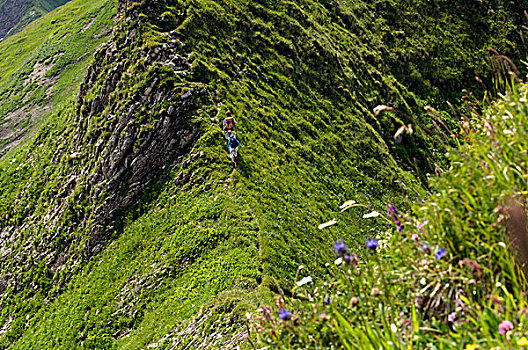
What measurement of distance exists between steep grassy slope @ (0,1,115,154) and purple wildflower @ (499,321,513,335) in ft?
239

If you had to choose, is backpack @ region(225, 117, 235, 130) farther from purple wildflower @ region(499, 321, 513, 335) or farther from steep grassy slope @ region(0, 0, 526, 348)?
purple wildflower @ region(499, 321, 513, 335)

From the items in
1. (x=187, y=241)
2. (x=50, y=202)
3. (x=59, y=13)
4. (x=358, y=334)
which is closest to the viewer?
(x=358, y=334)

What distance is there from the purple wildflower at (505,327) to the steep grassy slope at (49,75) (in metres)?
73.0

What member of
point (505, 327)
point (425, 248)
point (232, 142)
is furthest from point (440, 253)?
point (232, 142)

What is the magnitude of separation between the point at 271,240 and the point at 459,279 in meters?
16.3

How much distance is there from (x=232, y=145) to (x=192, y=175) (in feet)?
11.3

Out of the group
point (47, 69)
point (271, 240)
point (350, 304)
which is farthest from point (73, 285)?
point (47, 69)

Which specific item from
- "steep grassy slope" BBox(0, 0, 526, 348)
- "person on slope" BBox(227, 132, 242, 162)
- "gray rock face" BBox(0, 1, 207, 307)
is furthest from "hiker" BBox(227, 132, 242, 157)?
"gray rock face" BBox(0, 1, 207, 307)

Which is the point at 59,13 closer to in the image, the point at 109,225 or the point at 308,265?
the point at 109,225

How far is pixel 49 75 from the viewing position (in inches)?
3418

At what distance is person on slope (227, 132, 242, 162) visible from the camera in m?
25.3

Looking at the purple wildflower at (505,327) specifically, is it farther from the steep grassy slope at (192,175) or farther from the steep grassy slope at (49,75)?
the steep grassy slope at (49,75)

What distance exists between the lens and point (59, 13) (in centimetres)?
14512

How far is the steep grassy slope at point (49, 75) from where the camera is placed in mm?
77875
